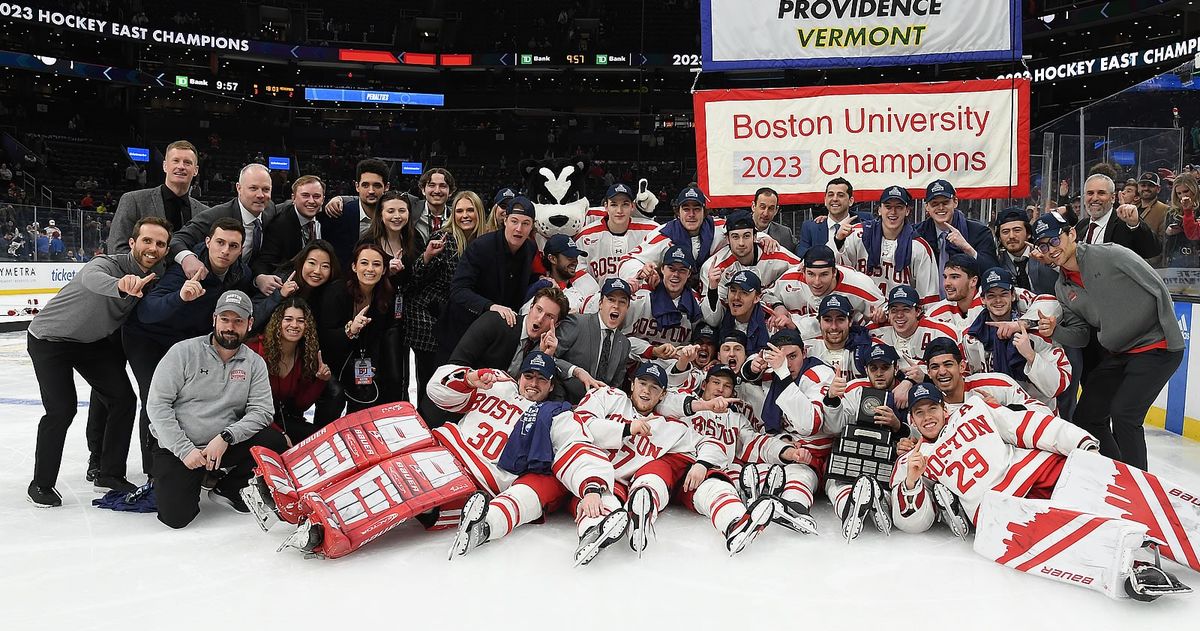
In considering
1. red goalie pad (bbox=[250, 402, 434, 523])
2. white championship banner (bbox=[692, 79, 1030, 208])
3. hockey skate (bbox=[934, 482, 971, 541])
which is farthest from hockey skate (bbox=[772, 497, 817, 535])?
white championship banner (bbox=[692, 79, 1030, 208])

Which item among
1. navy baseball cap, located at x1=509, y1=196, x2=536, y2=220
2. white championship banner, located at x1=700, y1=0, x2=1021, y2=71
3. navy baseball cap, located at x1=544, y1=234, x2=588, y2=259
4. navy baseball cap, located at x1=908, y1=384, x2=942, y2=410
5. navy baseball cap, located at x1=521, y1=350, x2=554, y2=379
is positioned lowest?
navy baseball cap, located at x1=908, y1=384, x2=942, y2=410

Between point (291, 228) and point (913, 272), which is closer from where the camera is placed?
point (291, 228)

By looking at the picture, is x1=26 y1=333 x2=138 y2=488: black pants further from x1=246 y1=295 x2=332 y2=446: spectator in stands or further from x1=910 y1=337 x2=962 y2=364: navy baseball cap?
x1=910 y1=337 x2=962 y2=364: navy baseball cap

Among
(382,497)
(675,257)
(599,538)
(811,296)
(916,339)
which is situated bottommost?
(599,538)

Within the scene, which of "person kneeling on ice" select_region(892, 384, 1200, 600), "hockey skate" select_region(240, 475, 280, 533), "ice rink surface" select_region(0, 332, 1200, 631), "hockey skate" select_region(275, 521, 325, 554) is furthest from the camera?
"hockey skate" select_region(240, 475, 280, 533)

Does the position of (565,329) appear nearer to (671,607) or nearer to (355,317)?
(355,317)

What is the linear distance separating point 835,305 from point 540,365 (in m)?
1.56

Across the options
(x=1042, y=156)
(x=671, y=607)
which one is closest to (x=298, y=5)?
(x=1042, y=156)

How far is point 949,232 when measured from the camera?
4.87 m

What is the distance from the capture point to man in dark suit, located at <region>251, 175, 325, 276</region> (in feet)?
15.1

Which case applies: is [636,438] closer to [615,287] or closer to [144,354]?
[615,287]

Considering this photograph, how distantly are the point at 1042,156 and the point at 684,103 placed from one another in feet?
78.0

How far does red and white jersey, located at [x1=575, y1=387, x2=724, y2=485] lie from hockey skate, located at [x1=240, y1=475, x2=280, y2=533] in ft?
4.52

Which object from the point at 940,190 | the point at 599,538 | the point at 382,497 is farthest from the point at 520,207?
the point at 940,190
